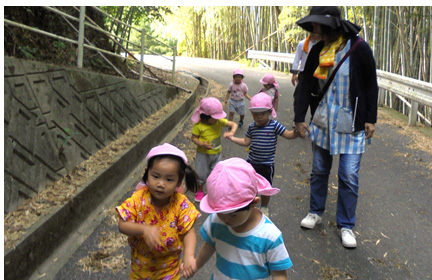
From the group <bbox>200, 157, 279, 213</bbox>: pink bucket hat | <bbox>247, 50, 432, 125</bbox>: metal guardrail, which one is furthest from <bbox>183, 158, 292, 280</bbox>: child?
<bbox>247, 50, 432, 125</bbox>: metal guardrail

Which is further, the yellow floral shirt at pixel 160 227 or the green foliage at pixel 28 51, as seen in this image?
the green foliage at pixel 28 51

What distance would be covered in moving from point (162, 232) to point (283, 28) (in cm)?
1673

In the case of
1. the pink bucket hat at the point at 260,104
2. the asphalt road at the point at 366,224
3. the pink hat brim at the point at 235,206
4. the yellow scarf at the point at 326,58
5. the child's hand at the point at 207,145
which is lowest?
the asphalt road at the point at 366,224

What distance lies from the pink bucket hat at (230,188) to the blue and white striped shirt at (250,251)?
0.65 feet

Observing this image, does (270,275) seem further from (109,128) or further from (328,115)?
(109,128)

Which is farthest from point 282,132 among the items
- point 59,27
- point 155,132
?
point 59,27

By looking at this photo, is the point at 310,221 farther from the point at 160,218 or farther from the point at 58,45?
the point at 58,45

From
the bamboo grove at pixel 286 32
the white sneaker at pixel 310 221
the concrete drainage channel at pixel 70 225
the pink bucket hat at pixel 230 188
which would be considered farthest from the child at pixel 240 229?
the bamboo grove at pixel 286 32

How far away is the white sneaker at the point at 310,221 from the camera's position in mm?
3742

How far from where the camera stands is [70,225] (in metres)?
3.48

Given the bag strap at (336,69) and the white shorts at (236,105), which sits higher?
→ the bag strap at (336,69)

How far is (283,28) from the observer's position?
17.7 m

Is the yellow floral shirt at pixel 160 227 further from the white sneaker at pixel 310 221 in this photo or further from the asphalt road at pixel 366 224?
the white sneaker at pixel 310 221

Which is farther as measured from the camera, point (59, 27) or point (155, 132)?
point (59, 27)
